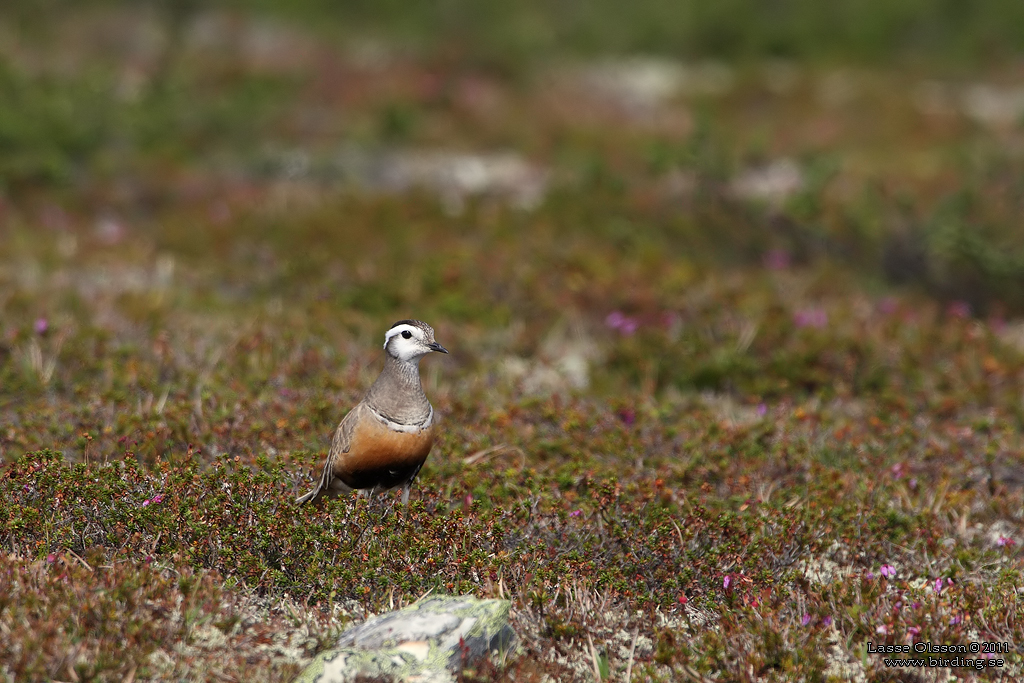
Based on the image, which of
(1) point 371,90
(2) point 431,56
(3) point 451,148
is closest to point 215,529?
(3) point 451,148

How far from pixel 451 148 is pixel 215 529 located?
12395 mm

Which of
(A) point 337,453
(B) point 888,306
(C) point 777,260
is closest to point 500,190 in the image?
(C) point 777,260

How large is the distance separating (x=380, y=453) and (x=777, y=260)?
776 cm

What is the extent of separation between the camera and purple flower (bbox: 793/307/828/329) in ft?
32.8

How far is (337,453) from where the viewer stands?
18.1 feet

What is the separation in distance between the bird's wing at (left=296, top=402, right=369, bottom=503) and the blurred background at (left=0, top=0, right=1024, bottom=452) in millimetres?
1091

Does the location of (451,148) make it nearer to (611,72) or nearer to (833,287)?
(611,72)

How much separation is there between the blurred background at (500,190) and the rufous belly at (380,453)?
1434 mm

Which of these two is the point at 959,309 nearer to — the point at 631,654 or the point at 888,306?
the point at 888,306

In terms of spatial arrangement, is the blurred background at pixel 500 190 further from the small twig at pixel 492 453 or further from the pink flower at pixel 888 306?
the small twig at pixel 492 453

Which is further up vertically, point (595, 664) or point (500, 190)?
point (595, 664)

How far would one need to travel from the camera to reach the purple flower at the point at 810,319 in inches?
394

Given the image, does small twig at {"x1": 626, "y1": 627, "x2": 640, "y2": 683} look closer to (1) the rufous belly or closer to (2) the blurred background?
(1) the rufous belly

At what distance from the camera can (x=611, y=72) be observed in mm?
21312
